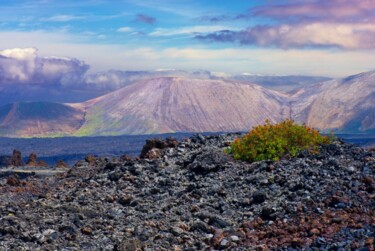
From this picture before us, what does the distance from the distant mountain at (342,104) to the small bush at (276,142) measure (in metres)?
143

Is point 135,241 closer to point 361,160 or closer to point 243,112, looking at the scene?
point 361,160

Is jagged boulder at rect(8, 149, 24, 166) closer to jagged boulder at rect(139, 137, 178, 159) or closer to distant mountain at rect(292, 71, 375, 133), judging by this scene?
jagged boulder at rect(139, 137, 178, 159)

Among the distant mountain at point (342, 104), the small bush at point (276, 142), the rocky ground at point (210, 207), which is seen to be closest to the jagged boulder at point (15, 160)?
the rocky ground at point (210, 207)

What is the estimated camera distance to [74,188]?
85.9 ft

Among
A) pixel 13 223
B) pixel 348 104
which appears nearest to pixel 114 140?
pixel 348 104

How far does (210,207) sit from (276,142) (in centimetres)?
574

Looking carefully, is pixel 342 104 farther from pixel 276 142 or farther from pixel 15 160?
pixel 276 142

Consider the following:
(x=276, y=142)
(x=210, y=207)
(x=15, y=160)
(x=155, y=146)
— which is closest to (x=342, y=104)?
(x=15, y=160)

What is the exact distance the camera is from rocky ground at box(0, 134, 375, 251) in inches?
680

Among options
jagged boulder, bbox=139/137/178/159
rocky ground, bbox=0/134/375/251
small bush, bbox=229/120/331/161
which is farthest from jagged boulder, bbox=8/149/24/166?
small bush, bbox=229/120/331/161

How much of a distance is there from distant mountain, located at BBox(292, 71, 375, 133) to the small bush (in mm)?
143411

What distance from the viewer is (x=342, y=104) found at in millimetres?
177125

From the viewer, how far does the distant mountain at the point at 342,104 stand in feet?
571

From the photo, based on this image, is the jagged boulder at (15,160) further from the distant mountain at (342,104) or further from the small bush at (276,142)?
the distant mountain at (342,104)
